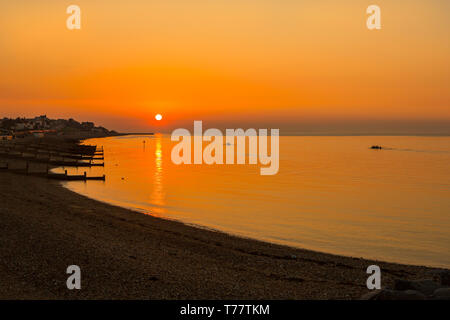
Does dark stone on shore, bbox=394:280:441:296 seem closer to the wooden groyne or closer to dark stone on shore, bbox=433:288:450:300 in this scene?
dark stone on shore, bbox=433:288:450:300

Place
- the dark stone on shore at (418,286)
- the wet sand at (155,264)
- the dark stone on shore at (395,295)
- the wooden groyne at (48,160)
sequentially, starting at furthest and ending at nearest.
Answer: the wooden groyne at (48,160) → the wet sand at (155,264) → the dark stone on shore at (418,286) → the dark stone on shore at (395,295)

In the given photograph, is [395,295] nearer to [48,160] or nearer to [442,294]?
[442,294]

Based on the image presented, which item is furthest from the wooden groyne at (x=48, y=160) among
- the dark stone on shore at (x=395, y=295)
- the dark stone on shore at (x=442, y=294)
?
the dark stone on shore at (x=442, y=294)

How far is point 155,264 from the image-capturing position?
13141 mm

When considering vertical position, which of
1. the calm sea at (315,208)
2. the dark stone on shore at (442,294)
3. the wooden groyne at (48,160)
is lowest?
the calm sea at (315,208)

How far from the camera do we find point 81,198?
30547 millimetres

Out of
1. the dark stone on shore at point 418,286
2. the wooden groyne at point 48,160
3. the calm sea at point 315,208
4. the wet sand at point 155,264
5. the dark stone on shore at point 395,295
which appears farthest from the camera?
the wooden groyne at point 48,160

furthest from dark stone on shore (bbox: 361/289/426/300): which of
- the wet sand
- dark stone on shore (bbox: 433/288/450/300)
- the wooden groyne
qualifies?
the wooden groyne

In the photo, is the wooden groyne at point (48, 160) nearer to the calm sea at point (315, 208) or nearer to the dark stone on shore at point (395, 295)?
the calm sea at point (315, 208)

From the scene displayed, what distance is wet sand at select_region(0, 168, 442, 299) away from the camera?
413 inches

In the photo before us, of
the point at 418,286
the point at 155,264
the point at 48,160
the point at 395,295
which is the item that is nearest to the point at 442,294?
the point at 418,286

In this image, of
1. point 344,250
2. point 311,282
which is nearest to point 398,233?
point 344,250

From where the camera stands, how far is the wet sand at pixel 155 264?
1048 cm
